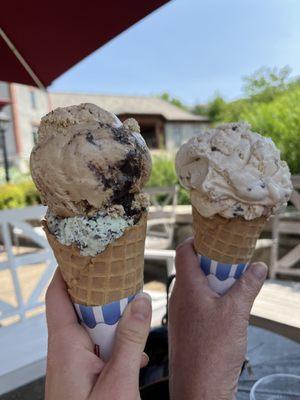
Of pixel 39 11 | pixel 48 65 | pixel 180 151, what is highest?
pixel 39 11

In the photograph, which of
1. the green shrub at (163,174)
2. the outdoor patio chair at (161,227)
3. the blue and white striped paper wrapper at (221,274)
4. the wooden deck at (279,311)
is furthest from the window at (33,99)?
the blue and white striped paper wrapper at (221,274)

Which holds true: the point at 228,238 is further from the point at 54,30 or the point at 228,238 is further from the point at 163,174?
the point at 163,174

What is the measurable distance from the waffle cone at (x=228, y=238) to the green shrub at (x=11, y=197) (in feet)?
30.8

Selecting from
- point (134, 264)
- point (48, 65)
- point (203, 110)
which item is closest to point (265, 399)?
point (134, 264)

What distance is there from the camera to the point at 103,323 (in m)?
0.89

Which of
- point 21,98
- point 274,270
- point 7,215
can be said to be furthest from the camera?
point 21,98

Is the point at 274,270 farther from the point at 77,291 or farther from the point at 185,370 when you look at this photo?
the point at 77,291

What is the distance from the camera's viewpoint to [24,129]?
25.4m

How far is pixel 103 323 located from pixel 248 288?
1.30 feet

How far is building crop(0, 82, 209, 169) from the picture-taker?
2427 cm

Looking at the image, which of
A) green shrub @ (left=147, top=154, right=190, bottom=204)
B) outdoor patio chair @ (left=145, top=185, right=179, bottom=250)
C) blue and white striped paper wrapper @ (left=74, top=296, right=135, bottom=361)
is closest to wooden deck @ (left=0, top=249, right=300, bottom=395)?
blue and white striped paper wrapper @ (left=74, top=296, right=135, bottom=361)

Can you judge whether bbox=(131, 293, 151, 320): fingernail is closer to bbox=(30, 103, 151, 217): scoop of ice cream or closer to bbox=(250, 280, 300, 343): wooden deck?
bbox=(30, 103, 151, 217): scoop of ice cream

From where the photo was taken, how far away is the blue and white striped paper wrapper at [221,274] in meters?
1.10

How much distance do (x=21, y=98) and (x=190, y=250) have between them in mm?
26357
